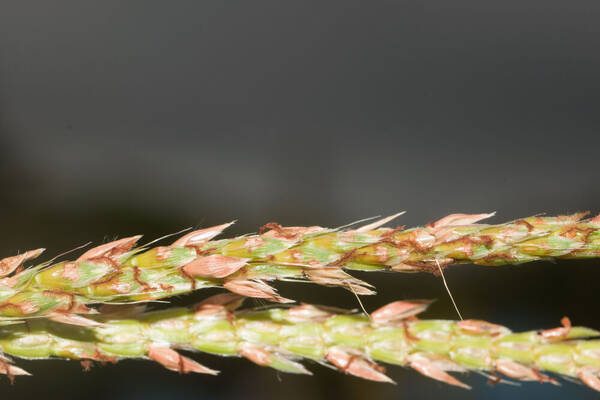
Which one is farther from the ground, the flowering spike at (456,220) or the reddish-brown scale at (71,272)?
the reddish-brown scale at (71,272)

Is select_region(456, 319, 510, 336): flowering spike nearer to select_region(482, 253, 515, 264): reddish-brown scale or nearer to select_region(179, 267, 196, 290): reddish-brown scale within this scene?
select_region(482, 253, 515, 264): reddish-brown scale

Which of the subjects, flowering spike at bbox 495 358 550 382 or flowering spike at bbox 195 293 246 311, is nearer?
flowering spike at bbox 495 358 550 382

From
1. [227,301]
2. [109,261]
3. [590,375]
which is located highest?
[109,261]

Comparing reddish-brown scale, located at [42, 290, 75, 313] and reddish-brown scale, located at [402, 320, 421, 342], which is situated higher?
reddish-brown scale, located at [42, 290, 75, 313]

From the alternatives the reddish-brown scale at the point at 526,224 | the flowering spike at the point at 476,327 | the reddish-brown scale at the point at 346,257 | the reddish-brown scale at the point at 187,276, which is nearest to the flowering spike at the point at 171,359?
the reddish-brown scale at the point at 187,276

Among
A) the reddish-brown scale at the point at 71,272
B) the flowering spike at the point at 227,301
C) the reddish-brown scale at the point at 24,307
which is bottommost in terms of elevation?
the flowering spike at the point at 227,301

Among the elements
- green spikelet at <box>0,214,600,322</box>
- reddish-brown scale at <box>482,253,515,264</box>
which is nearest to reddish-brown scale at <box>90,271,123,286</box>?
green spikelet at <box>0,214,600,322</box>

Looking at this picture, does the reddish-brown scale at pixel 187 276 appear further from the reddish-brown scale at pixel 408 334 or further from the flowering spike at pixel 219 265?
the reddish-brown scale at pixel 408 334

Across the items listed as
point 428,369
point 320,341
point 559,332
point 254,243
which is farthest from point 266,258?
point 559,332

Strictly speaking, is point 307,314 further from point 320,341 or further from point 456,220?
point 456,220

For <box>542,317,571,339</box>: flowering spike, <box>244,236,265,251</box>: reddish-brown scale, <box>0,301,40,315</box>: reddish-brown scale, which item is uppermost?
<box>244,236,265,251</box>: reddish-brown scale

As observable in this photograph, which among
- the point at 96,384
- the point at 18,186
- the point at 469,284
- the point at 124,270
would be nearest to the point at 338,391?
the point at 469,284
